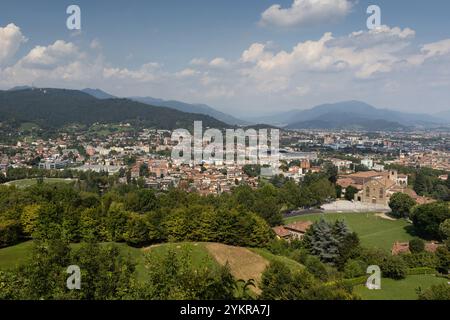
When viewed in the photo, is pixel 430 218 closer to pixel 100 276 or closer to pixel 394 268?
pixel 394 268

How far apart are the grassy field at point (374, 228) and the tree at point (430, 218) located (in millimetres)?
1220

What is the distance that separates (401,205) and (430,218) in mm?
7205

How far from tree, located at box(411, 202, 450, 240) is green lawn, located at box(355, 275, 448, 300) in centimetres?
1031

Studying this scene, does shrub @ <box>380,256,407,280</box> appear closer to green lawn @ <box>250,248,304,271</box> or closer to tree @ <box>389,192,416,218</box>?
green lawn @ <box>250,248,304,271</box>

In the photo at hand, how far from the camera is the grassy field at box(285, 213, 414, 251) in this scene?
31.5m

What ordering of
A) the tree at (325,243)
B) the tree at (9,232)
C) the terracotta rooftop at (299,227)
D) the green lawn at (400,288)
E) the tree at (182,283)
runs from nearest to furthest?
the tree at (182,283) → the green lawn at (400,288) → the tree at (9,232) → the tree at (325,243) → the terracotta rooftop at (299,227)

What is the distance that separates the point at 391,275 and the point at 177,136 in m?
114

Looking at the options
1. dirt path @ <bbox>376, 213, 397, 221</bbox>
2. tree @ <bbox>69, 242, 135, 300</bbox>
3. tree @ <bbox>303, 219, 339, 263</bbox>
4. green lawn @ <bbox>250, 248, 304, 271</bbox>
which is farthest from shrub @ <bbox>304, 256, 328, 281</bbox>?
dirt path @ <bbox>376, 213, 397, 221</bbox>

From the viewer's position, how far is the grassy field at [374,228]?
3147 cm

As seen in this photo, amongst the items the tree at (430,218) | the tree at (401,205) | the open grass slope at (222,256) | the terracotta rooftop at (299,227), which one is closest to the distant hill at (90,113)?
the tree at (401,205)

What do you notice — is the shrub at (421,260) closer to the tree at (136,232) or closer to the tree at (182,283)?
the tree at (136,232)
